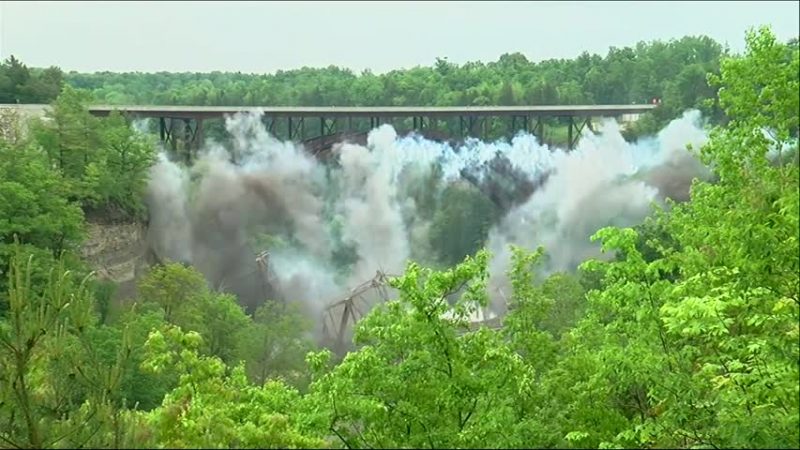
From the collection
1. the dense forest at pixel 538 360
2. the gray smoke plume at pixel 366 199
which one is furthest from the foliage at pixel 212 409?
the gray smoke plume at pixel 366 199

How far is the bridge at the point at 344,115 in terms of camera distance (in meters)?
37.7

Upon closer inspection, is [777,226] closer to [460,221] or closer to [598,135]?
[460,221]

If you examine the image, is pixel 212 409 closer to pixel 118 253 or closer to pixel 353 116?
pixel 118 253

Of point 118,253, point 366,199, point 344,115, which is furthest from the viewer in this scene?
point 344,115

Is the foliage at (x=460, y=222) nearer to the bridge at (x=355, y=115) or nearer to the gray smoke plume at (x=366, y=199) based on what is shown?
the gray smoke plume at (x=366, y=199)

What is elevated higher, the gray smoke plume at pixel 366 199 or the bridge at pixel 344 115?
the bridge at pixel 344 115

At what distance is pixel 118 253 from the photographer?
30000 mm

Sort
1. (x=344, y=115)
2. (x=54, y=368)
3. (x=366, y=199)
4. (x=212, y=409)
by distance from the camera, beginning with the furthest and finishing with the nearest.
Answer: (x=344, y=115)
(x=366, y=199)
(x=54, y=368)
(x=212, y=409)

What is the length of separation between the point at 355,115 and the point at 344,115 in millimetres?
659

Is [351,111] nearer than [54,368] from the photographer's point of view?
No

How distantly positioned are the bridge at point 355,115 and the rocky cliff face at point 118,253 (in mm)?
5052

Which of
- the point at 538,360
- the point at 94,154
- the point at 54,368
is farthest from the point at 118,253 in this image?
the point at 538,360

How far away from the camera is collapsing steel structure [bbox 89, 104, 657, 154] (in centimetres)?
3791

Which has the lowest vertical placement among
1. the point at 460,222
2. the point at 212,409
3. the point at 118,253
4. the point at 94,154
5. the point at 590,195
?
the point at 460,222
